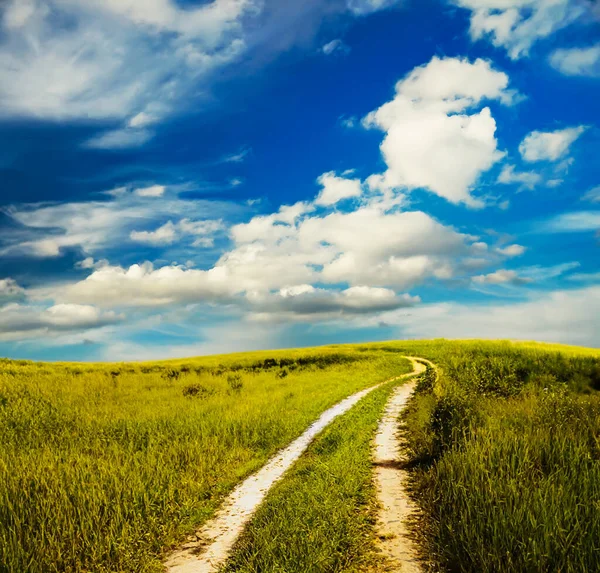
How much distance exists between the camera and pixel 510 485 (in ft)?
26.5

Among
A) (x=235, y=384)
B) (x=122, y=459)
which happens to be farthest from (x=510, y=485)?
(x=235, y=384)

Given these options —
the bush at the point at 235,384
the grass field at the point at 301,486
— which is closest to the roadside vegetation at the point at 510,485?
the grass field at the point at 301,486

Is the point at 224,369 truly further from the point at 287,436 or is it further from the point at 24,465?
the point at 24,465

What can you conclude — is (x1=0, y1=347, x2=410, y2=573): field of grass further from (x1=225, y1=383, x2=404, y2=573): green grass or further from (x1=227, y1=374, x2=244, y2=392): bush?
(x1=225, y1=383, x2=404, y2=573): green grass

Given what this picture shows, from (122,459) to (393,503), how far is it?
7777 mm

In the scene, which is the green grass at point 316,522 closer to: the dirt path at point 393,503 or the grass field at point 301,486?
the grass field at point 301,486

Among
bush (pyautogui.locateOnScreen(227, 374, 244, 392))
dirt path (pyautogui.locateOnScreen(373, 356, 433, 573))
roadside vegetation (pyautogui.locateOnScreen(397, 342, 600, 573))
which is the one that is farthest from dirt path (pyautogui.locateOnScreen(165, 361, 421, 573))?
bush (pyautogui.locateOnScreen(227, 374, 244, 392))

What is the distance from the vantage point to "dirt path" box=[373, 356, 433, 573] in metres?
7.70

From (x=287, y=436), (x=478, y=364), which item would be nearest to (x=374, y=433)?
(x=287, y=436)

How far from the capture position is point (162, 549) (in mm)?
8617

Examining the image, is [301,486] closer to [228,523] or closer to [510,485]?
[228,523]

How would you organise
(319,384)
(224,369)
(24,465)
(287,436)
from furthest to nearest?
(224,369), (319,384), (287,436), (24,465)

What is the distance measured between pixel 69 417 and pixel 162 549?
13601 mm

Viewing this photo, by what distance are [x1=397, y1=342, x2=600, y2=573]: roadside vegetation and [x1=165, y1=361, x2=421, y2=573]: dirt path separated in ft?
11.6
